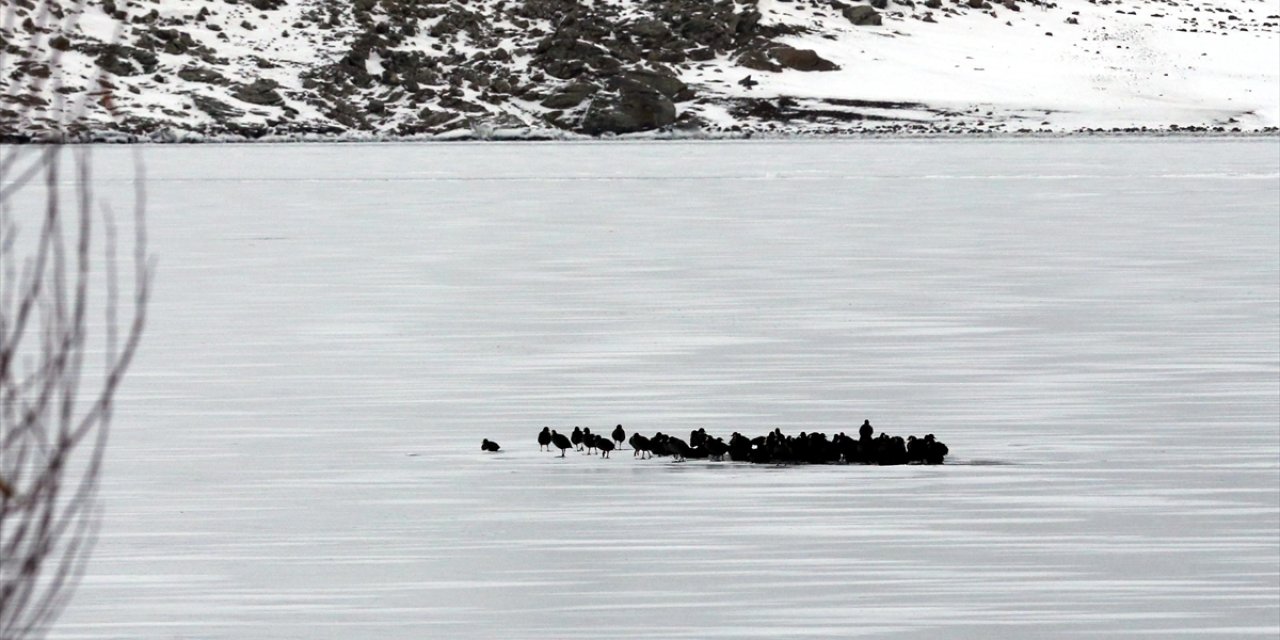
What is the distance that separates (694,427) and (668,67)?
142427 millimetres

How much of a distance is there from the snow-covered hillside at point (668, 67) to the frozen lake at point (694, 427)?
106m

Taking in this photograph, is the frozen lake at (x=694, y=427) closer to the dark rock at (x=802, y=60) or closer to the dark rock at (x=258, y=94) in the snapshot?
the dark rock at (x=258, y=94)

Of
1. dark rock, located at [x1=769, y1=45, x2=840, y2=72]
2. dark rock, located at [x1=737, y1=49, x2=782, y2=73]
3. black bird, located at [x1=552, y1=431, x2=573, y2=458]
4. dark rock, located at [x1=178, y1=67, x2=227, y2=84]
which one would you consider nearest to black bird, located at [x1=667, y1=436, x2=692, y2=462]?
black bird, located at [x1=552, y1=431, x2=573, y2=458]

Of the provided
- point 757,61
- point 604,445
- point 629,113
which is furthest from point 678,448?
point 757,61

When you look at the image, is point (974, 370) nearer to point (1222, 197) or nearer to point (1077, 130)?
point (1222, 197)

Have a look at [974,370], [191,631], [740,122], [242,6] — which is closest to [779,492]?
[191,631]

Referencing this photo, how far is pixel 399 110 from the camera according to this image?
492ft

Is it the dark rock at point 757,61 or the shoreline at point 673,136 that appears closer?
the shoreline at point 673,136

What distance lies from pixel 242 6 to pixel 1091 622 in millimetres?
165672

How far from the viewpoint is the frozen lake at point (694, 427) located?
9859 millimetres

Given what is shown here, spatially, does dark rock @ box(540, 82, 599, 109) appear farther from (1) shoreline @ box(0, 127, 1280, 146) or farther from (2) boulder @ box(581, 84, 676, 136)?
(1) shoreline @ box(0, 127, 1280, 146)

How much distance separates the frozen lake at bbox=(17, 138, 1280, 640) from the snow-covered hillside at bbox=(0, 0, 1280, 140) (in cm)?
10612

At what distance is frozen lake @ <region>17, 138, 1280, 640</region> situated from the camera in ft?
32.3

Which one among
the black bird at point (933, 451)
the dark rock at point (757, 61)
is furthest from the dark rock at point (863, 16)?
the black bird at point (933, 451)
